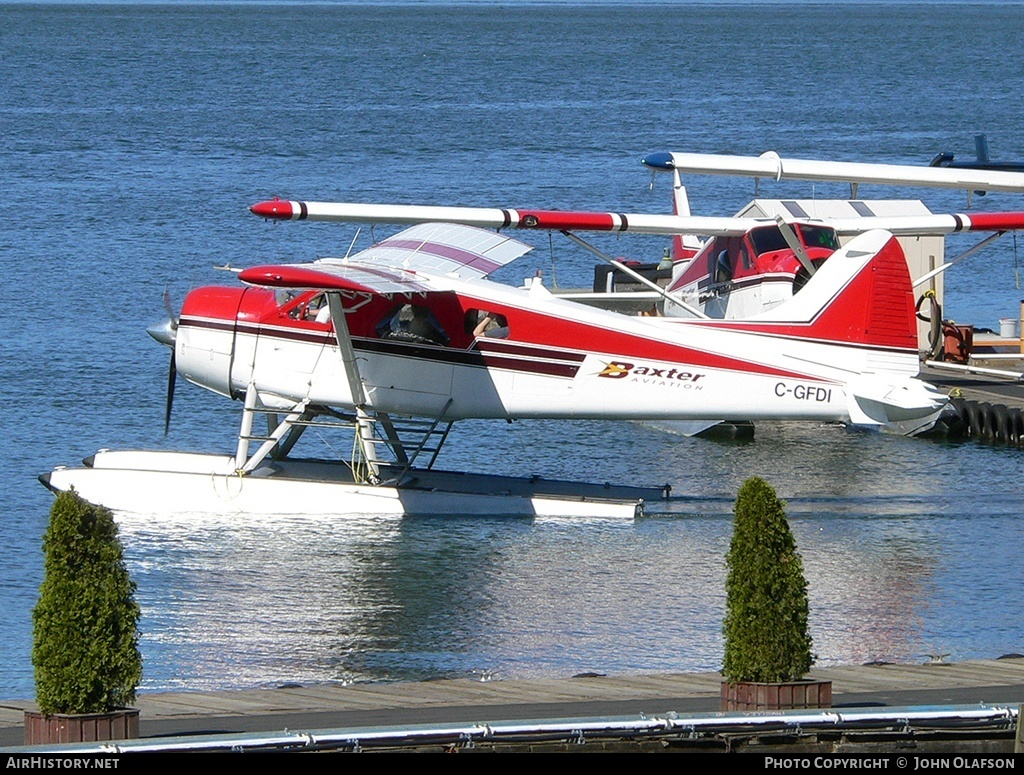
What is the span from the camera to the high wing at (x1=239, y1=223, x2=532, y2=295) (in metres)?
15.9

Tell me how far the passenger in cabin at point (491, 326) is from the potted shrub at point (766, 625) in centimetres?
839

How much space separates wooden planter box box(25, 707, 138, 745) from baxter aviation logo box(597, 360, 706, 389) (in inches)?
367

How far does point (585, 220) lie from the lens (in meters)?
20.5

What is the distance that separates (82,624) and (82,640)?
70 millimetres

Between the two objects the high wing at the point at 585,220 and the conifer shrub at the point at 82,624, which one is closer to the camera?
the conifer shrub at the point at 82,624

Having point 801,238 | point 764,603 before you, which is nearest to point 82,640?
point 764,603

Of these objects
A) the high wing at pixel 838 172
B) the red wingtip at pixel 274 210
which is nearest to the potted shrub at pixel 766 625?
the red wingtip at pixel 274 210

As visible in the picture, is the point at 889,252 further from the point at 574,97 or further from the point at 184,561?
the point at 574,97

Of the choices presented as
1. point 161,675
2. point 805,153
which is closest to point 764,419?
point 161,675

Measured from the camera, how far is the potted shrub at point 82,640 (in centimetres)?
779

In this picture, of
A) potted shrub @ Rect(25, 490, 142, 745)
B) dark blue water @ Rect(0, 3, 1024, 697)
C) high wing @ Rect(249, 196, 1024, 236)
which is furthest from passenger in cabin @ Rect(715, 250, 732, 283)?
potted shrub @ Rect(25, 490, 142, 745)

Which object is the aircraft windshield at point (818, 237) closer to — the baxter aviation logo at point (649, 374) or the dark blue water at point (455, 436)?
the dark blue water at point (455, 436)

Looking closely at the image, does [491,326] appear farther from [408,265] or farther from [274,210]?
[274,210]

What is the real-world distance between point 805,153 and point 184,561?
50020 mm
